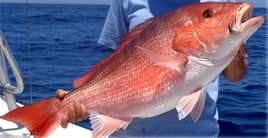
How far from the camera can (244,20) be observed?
1.70m

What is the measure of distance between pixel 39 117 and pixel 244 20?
779mm

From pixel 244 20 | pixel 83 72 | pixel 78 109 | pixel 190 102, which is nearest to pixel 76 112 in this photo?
pixel 78 109

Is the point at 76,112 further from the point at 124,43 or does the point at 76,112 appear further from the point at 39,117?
the point at 124,43

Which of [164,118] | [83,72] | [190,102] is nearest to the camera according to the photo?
[190,102]

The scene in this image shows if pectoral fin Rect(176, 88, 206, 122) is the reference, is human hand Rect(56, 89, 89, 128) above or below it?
below

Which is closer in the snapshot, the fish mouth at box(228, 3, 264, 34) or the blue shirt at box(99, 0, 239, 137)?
the fish mouth at box(228, 3, 264, 34)

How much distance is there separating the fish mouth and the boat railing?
5.26ft

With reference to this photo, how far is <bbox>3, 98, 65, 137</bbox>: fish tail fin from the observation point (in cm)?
202

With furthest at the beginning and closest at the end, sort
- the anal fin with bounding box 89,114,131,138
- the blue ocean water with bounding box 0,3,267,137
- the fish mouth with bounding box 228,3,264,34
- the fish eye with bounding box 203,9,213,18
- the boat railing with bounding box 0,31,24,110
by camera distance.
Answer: the blue ocean water with bounding box 0,3,267,137, the boat railing with bounding box 0,31,24,110, the anal fin with bounding box 89,114,131,138, the fish eye with bounding box 203,9,213,18, the fish mouth with bounding box 228,3,264,34

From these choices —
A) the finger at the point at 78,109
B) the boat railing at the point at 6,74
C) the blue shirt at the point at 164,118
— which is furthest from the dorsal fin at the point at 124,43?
the boat railing at the point at 6,74

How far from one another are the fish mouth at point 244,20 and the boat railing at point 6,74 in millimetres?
1604

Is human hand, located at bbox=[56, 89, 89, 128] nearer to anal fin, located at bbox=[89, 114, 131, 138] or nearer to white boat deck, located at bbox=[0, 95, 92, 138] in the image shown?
anal fin, located at bbox=[89, 114, 131, 138]

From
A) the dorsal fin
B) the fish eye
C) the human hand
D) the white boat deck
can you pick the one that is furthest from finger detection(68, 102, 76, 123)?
the white boat deck

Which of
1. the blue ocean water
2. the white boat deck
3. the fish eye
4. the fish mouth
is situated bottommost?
the blue ocean water
